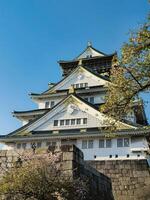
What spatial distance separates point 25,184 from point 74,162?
8.25 feet

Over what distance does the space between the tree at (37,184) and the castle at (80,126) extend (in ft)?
41.1

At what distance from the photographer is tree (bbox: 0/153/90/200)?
8.97m

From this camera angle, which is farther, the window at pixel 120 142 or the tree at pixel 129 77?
the window at pixel 120 142

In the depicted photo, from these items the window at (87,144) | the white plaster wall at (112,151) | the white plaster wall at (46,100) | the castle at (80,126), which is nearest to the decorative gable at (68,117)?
the castle at (80,126)

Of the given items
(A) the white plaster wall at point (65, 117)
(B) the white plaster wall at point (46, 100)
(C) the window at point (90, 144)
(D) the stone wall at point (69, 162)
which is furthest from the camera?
(B) the white plaster wall at point (46, 100)

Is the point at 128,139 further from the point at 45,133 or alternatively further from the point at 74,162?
the point at 74,162

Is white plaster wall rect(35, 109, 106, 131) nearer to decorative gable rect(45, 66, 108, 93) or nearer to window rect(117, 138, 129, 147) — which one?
window rect(117, 138, 129, 147)

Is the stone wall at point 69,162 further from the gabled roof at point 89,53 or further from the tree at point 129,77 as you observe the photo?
the gabled roof at point 89,53

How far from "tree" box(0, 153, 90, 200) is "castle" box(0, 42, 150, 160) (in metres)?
12.5

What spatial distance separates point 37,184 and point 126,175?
1017 cm

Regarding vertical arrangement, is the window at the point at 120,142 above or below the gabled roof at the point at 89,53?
below

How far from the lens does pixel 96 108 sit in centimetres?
2942

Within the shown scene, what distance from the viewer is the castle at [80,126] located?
26.5 m

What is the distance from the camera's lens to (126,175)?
1820 centimetres
